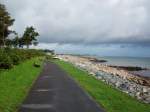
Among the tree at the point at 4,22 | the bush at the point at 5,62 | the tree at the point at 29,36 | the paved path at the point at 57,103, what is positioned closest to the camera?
the paved path at the point at 57,103

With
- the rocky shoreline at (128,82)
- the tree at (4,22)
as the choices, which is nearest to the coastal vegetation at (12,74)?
the tree at (4,22)

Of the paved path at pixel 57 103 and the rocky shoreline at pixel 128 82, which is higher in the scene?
the paved path at pixel 57 103

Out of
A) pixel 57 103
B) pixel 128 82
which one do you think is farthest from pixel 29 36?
pixel 57 103

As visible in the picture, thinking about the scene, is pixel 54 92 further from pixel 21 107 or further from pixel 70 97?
pixel 21 107

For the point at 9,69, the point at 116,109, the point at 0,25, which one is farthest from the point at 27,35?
the point at 116,109

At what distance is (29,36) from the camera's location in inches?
4515

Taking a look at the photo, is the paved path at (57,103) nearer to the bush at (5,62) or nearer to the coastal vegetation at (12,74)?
the coastal vegetation at (12,74)

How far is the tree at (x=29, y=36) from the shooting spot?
113588 mm

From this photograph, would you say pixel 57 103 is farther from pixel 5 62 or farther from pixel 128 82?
pixel 128 82

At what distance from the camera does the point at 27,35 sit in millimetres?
114375

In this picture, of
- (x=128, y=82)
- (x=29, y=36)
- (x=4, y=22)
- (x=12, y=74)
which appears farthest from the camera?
(x=29, y=36)

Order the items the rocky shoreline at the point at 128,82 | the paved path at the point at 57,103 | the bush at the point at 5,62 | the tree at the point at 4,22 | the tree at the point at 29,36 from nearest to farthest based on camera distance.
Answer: the paved path at the point at 57,103 < the rocky shoreline at the point at 128,82 < the bush at the point at 5,62 < the tree at the point at 4,22 < the tree at the point at 29,36

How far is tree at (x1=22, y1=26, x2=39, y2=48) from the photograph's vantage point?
373 ft

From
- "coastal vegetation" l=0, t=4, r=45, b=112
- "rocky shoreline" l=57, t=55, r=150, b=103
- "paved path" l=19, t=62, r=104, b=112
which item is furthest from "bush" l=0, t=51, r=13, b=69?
"paved path" l=19, t=62, r=104, b=112
